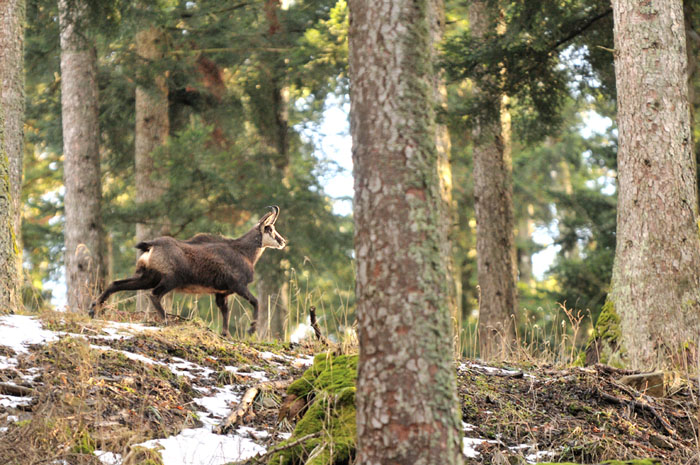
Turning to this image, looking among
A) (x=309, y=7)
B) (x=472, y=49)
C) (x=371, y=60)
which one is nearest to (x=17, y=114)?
(x=472, y=49)

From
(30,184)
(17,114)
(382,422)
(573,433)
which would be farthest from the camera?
(30,184)

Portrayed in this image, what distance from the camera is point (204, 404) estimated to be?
5.97 meters

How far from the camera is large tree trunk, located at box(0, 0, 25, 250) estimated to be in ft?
30.9

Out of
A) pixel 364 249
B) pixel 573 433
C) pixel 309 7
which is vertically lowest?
pixel 573 433

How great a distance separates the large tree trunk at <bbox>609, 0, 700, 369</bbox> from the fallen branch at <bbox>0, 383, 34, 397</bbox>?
20.3ft

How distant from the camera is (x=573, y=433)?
5.70 metres

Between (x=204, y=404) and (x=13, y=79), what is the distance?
618 cm

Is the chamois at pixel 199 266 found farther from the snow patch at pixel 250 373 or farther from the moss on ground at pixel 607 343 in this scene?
the moss on ground at pixel 607 343

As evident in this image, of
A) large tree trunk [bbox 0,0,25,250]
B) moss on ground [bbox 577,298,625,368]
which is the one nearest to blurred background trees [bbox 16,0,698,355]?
large tree trunk [bbox 0,0,25,250]

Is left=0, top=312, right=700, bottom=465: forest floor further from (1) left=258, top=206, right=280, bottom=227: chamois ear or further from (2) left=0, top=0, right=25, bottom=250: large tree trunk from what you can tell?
(2) left=0, top=0, right=25, bottom=250: large tree trunk

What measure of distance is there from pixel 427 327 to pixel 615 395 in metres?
3.43

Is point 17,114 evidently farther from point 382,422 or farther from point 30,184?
point 30,184

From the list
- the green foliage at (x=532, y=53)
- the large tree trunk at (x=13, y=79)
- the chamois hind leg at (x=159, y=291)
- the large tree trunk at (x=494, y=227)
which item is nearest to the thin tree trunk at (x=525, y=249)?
the large tree trunk at (x=494, y=227)

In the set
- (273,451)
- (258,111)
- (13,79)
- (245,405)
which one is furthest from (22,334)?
(258,111)
